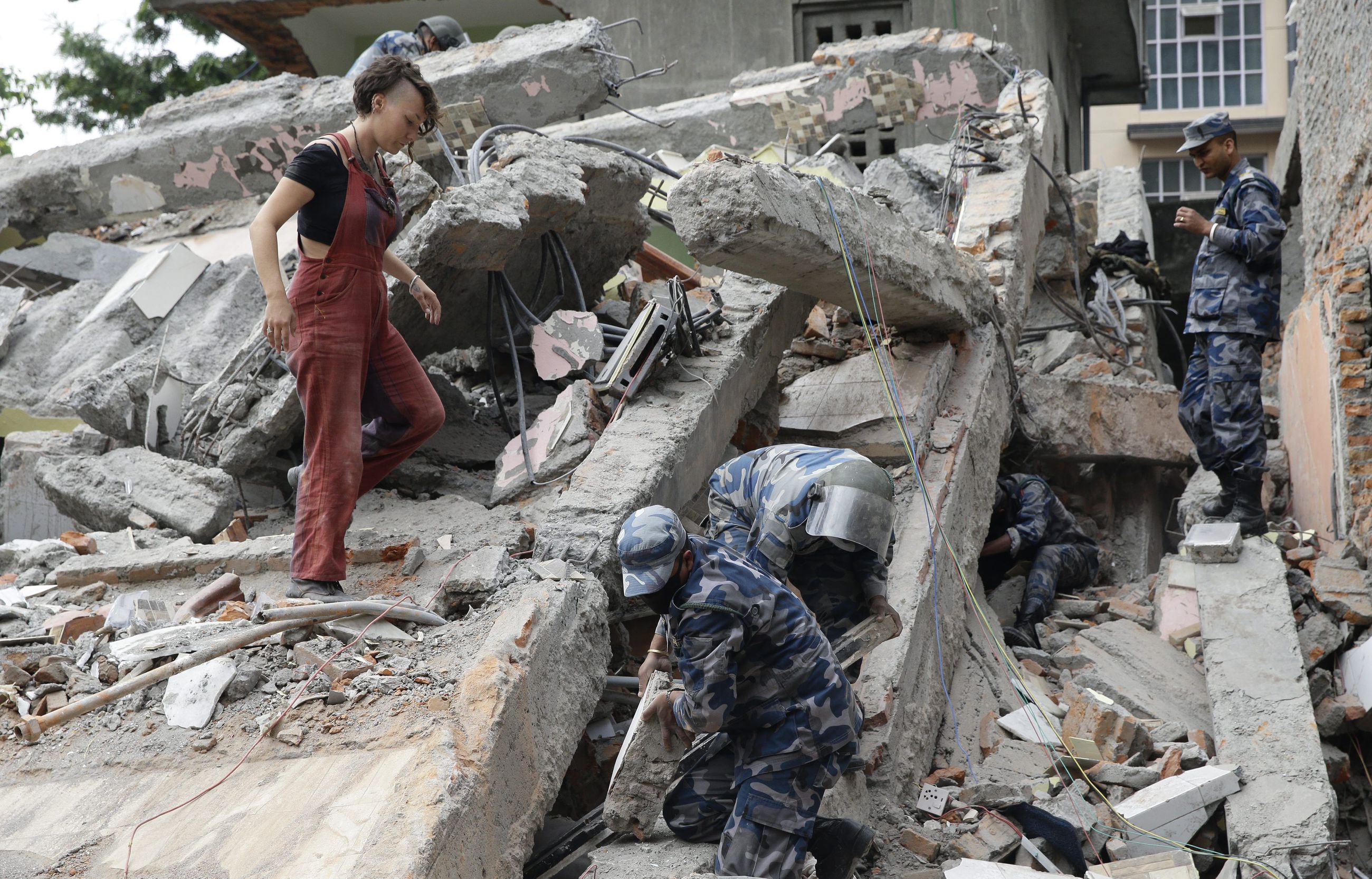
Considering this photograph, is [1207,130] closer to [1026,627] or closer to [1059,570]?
[1059,570]

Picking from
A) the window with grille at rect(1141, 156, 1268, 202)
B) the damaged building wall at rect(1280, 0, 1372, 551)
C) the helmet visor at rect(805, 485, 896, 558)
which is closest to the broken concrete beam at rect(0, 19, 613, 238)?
the damaged building wall at rect(1280, 0, 1372, 551)

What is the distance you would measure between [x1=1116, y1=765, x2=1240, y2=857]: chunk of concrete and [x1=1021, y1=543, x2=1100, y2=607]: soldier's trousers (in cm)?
209

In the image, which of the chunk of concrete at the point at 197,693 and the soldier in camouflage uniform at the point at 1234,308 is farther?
the soldier in camouflage uniform at the point at 1234,308

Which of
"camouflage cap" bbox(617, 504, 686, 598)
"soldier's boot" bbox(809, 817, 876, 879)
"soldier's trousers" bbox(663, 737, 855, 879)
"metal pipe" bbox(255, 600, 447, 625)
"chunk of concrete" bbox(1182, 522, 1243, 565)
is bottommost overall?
"chunk of concrete" bbox(1182, 522, 1243, 565)

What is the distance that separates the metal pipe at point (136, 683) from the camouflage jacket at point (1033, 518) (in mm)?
4637

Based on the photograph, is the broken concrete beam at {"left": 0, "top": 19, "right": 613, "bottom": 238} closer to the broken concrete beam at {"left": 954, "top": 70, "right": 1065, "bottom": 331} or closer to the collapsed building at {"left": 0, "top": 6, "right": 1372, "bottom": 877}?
the collapsed building at {"left": 0, "top": 6, "right": 1372, "bottom": 877}

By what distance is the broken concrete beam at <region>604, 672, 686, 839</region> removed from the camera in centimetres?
374

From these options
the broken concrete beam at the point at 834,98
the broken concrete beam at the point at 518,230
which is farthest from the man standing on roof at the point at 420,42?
the broken concrete beam at the point at 518,230

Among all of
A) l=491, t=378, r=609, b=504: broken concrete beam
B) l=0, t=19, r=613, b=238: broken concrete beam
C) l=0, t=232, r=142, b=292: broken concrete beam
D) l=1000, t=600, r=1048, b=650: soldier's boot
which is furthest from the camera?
l=0, t=19, r=613, b=238: broken concrete beam

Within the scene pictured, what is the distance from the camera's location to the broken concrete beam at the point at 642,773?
12.3 feet

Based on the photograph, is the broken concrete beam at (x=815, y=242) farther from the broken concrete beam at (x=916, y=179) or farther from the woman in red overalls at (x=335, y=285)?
the broken concrete beam at (x=916, y=179)

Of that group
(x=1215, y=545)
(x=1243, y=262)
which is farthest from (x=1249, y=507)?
(x=1243, y=262)

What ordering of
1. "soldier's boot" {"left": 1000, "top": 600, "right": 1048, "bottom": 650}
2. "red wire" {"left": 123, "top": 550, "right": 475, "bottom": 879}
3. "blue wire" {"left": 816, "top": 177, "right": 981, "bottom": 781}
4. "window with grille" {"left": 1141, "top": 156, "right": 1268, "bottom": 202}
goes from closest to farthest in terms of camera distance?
"red wire" {"left": 123, "top": 550, "right": 475, "bottom": 879} < "blue wire" {"left": 816, "top": 177, "right": 981, "bottom": 781} < "soldier's boot" {"left": 1000, "top": 600, "right": 1048, "bottom": 650} < "window with grille" {"left": 1141, "top": 156, "right": 1268, "bottom": 202}

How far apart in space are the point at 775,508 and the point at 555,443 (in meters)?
1.46
